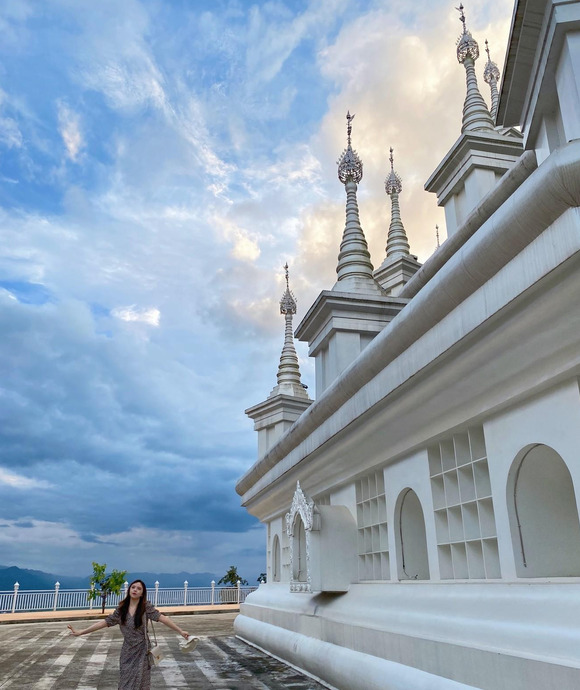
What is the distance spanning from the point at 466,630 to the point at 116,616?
3560mm

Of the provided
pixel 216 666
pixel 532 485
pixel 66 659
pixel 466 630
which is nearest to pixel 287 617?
pixel 216 666

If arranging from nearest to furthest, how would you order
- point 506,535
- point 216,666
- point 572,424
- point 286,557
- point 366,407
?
point 572,424 < point 506,535 < point 366,407 < point 216,666 < point 286,557

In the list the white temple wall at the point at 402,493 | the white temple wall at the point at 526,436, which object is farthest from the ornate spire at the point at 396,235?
the white temple wall at the point at 526,436

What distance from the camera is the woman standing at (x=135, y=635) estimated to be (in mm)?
6504

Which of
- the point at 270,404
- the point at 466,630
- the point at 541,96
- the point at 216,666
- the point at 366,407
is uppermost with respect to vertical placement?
the point at 270,404

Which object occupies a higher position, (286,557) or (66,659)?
(286,557)

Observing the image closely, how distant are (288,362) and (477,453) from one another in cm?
1582

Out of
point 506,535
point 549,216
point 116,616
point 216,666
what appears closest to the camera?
point 549,216

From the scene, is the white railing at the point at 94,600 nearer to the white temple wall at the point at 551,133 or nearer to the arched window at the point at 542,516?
the arched window at the point at 542,516

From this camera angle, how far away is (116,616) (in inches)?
268

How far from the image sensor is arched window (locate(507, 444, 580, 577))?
6.17 m

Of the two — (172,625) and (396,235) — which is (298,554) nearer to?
(172,625)

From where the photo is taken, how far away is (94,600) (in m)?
29.0

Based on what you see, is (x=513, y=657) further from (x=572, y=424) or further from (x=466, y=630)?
(x=572, y=424)
